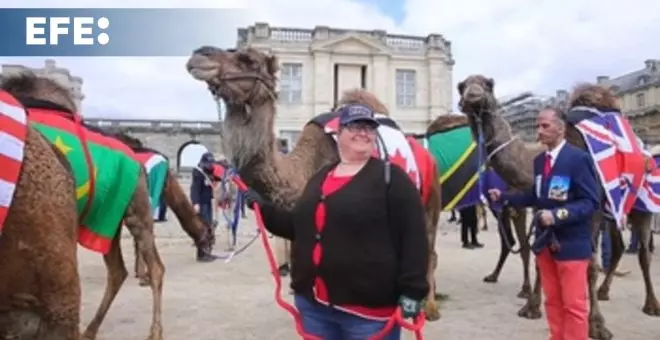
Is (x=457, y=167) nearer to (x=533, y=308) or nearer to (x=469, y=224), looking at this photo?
(x=533, y=308)

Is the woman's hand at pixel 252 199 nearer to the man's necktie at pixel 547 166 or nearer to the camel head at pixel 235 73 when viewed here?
the camel head at pixel 235 73

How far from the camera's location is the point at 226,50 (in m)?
3.59

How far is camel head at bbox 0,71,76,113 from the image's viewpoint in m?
4.12

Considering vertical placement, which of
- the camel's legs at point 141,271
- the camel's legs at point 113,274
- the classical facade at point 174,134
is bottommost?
the camel's legs at point 141,271

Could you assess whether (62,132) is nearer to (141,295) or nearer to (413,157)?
(413,157)

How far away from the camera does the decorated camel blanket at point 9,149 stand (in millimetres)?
1460

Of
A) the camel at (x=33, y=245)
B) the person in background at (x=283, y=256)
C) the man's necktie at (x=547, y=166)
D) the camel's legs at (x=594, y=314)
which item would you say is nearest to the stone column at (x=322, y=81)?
the person in background at (x=283, y=256)

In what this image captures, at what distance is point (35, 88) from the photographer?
14.0ft

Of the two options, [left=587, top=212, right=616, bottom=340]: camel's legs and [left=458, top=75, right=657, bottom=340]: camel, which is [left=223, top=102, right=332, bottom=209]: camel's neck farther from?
[left=587, top=212, right=616, bottom=340]: camel's legs

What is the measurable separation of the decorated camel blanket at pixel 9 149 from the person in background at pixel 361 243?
1405 mm

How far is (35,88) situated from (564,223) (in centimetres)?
393

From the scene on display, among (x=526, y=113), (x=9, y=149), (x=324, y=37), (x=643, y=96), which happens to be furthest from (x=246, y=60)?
(x=643, y=96)

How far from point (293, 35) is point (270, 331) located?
41289 mm

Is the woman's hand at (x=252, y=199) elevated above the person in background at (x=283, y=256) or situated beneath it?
elevated above
